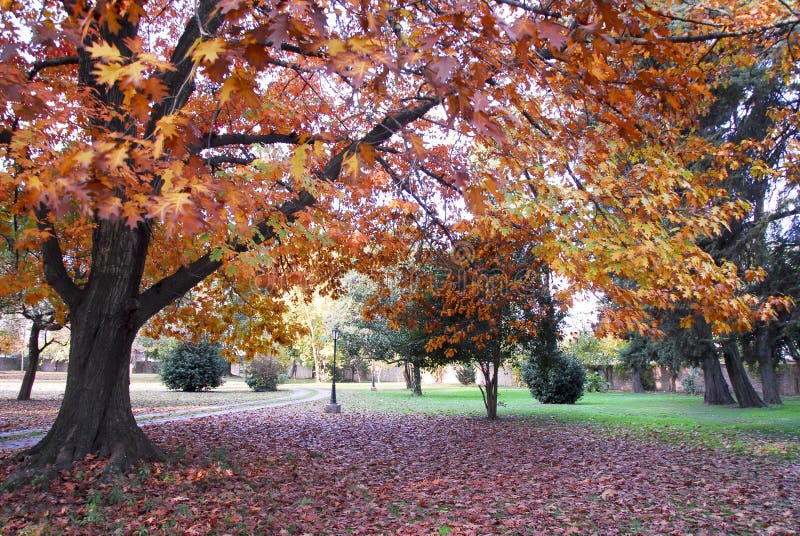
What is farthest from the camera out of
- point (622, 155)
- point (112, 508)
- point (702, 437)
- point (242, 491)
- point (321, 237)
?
point (702, 437)

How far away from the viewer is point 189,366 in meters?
27.2

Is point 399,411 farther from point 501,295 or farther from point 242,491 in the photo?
point 242,491

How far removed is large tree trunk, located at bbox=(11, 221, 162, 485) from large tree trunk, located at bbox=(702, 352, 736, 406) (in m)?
23.6

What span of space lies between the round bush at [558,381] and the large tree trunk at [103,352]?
57.9ft

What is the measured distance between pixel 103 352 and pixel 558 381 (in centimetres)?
1914

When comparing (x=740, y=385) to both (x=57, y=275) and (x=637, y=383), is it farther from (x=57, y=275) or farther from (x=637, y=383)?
(x=57, y=275)

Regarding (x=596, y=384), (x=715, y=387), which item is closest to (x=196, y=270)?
(x=715, y=387)

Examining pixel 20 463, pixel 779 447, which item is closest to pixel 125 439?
pixel 20 463

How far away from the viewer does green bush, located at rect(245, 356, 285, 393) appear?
1167 inches

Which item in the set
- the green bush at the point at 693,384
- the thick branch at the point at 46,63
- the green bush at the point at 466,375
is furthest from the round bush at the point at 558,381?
the green bush at the point at 466,375

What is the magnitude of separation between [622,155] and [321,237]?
460cm

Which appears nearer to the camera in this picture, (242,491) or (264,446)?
(242,491)

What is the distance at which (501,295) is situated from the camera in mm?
11156

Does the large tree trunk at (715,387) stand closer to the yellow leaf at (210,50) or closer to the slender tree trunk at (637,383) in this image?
the slender tree trunk at (637,383)
